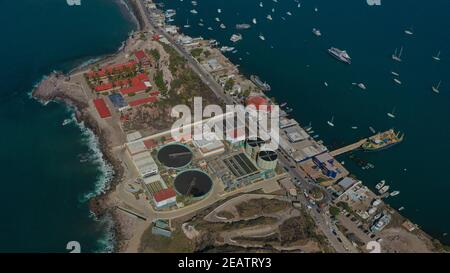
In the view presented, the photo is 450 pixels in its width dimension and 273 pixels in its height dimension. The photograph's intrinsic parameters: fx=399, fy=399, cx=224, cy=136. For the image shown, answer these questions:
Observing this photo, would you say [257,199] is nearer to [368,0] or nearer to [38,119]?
[38,119]

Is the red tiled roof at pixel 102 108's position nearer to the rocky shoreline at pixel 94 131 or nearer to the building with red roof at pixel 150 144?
the rocky shoreline at pixel 94 131

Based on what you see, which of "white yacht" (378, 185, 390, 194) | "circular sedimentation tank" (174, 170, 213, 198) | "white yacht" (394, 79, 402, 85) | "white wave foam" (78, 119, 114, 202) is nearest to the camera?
"circular sedimentation tank" (174, 170, 213, 198)

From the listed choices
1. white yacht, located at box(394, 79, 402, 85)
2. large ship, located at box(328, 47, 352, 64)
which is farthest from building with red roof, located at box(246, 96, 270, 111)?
white yacht, located at box(394, 79, 402, 85)

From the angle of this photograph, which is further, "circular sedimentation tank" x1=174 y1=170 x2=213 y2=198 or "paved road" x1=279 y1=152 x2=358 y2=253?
"circular sedimentation tank" x1=174 y1=170 x2=213 y2=198

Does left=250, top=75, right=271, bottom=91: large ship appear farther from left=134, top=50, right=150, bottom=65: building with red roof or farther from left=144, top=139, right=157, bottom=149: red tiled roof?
left=144, top=139, right=157, bottom=149: red tiled roof

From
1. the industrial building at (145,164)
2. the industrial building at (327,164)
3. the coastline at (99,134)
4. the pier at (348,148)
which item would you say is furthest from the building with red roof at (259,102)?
the coastline at (99,134)

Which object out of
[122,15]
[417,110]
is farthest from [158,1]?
[417,110]

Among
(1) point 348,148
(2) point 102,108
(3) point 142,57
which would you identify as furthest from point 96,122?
(1) point 348,148
